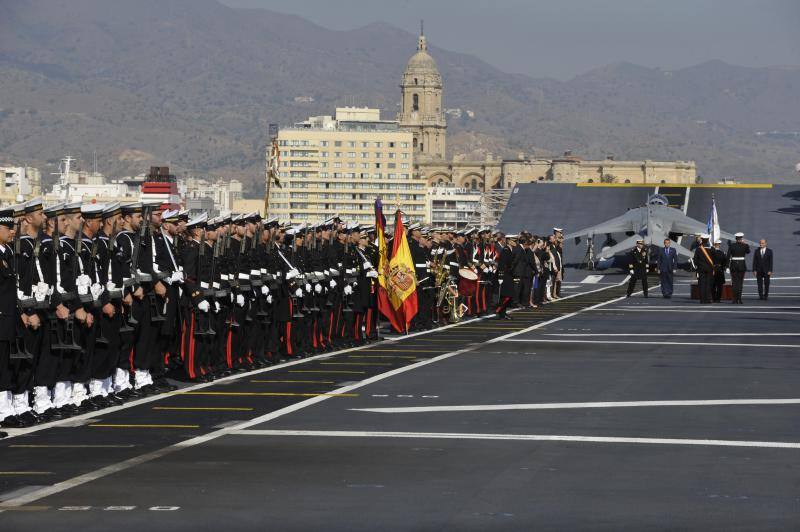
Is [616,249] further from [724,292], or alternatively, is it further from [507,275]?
[507,275]

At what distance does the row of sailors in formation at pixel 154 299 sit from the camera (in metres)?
14.5

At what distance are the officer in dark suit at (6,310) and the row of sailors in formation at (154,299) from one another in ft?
0.04

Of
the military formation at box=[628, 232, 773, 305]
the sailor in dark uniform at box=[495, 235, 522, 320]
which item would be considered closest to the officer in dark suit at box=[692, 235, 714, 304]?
the military formation at box=[628, 232, 773, 305]

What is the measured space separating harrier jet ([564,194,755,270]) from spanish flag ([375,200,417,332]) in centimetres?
3726

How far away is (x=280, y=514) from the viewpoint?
970 centimetres

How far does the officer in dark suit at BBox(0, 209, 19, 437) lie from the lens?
1381 cm

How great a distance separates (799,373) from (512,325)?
11.5 m

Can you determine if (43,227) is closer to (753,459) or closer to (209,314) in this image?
(209,314)

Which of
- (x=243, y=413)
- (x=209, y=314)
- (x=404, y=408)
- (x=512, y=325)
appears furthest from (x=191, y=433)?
(x=512, y=325)

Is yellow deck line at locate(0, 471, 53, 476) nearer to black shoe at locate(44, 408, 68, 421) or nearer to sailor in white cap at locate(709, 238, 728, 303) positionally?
black shoe at locate(44, 408, 68, 421)

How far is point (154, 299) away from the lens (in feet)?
56.9

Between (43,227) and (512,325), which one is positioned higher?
(43,227)

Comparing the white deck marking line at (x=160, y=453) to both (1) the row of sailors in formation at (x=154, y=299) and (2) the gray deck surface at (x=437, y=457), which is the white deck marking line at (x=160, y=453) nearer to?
(2) the gray deck surface at (x=437, y=457)

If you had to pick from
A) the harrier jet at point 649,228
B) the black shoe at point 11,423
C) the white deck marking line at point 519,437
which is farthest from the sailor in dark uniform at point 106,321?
the harrier jet at point 649,228
